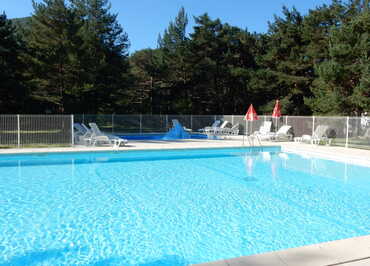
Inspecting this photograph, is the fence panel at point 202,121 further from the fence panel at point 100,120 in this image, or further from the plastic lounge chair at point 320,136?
the plastic lounge chair at point 320,136

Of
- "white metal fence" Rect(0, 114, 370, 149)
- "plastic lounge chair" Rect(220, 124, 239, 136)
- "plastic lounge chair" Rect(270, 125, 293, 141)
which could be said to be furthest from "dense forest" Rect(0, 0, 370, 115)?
"plastic lounge chair" Rect(220, 124, 239, 136)

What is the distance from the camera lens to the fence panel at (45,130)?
12586 mm

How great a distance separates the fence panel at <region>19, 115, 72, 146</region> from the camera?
41.3ft

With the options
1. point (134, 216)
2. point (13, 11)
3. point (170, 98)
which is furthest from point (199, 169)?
point (170, 98)

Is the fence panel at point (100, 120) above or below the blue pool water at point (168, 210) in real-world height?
above

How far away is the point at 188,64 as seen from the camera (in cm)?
2619

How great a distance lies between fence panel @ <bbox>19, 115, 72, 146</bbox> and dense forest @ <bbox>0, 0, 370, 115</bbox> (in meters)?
5.22

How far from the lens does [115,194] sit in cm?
650

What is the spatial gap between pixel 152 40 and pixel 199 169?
2640 centimetres

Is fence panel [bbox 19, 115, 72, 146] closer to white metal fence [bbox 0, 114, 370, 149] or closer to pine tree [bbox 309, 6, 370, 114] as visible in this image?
white metal fence [bbox 0, 114, 370, 149]

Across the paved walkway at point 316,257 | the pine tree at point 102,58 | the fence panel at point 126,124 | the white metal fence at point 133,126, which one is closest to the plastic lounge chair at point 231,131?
the white metal fence at point 133,126

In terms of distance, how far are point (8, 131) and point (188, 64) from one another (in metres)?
16.8

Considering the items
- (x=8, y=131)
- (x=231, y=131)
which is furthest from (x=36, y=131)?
(x=231, y=131)

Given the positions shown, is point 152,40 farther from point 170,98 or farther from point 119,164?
point 119,164
